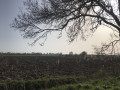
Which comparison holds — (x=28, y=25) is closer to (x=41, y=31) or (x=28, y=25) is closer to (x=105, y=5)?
(x=41, y=31)

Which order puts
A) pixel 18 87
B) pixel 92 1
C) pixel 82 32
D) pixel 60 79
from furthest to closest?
pixel 82 32 → pixel 92 1 → pixel 60 79 → pixel 18 87

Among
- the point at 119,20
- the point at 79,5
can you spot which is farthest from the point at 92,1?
the point at 119,20

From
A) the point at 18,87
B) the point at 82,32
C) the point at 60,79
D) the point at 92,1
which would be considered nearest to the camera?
the point at 18,87

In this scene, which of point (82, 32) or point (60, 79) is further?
point (82, 32)

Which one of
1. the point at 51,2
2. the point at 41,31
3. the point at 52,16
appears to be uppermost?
the point at 51,2

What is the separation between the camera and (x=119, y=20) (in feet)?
44.7

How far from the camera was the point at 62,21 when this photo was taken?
→ 13453 millimetres

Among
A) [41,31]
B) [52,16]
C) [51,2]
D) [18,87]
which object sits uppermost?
[51,2]

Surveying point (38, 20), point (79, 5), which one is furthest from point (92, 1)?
point (38, 20)

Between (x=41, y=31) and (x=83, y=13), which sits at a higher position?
(x=83, y=13)

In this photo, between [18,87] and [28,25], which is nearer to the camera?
[18,87]

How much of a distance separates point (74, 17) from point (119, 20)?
3307mm

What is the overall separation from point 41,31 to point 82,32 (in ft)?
11.6

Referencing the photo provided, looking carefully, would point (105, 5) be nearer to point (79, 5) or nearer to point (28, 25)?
point (79, 5)
